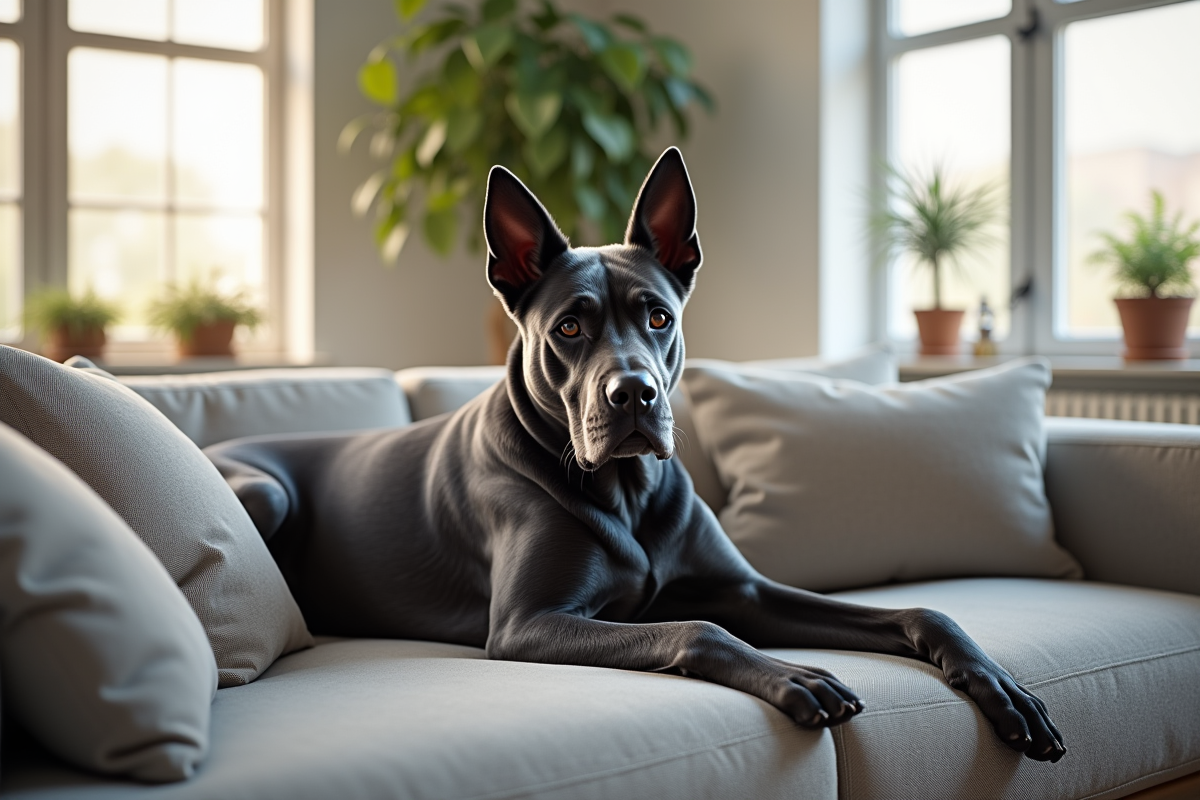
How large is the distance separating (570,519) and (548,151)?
238 cm

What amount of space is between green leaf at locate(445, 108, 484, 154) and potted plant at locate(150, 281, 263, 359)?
101 cm

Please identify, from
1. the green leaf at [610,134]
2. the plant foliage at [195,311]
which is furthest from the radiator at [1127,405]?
the plant foliage at [195,311]

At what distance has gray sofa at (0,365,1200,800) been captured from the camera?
1.11 meters

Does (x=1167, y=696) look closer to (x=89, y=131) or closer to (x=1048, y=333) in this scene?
(x=1048, y=333)

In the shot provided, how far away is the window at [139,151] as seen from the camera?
4.29m

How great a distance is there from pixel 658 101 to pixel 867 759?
3.08m

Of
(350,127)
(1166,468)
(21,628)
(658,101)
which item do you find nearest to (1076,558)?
(1166,468)

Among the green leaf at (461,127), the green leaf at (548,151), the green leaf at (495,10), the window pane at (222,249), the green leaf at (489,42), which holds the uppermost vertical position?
the green leaf at (495,10)

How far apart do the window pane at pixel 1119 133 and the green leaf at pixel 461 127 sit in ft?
6.32

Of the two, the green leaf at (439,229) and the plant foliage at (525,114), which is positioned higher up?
the plant foliage at (525,114)

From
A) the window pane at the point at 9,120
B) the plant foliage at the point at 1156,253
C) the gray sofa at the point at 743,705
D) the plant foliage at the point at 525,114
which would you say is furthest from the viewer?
the window pane at the point at 9,120

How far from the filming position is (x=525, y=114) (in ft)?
12.2

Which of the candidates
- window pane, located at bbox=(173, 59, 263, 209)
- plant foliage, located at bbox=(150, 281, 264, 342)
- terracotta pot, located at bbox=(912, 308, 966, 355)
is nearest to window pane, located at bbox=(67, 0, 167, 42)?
window pane, located at bbox=(173, 59, 263, 209)

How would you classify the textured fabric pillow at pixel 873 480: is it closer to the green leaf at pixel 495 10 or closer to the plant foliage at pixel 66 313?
the green leaf at pixel 495 10
